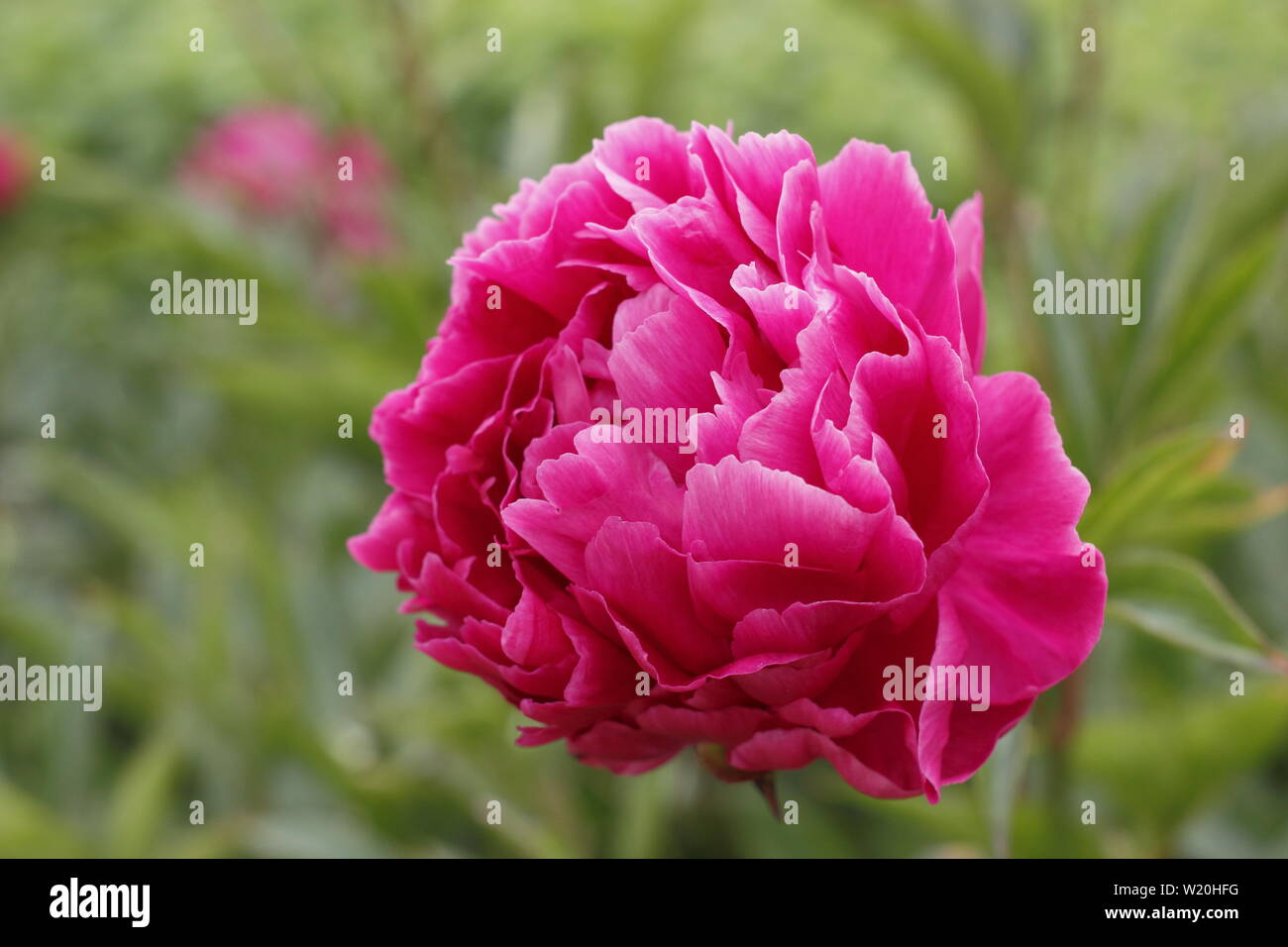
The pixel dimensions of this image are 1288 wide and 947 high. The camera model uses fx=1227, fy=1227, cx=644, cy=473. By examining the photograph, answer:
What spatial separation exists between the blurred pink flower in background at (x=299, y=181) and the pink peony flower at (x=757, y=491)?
134cm

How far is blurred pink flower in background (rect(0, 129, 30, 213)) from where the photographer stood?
1.78 m

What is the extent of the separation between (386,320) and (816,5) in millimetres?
1696

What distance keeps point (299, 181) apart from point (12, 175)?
455mm

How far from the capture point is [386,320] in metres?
1.07

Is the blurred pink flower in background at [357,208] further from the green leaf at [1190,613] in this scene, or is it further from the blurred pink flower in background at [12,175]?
the green leaf at [1190,613]

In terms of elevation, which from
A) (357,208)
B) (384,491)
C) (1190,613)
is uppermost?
(357,208)

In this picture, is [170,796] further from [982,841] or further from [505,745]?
[982,841]

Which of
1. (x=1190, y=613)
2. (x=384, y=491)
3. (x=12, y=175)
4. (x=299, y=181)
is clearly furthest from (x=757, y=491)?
(x=12, y=175)

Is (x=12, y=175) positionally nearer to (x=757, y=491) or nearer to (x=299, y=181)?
(x=299, y=181)

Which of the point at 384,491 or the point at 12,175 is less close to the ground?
the point at 12,175

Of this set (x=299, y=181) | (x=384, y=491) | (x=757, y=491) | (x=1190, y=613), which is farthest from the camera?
(x=299, y=181)

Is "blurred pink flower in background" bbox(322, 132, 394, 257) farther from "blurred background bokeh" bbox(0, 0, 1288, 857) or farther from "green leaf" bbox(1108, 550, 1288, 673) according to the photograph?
"green leaf" bbox(1108, 550, 1288, 673)

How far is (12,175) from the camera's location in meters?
1.79

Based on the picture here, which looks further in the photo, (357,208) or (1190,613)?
(357,208)
